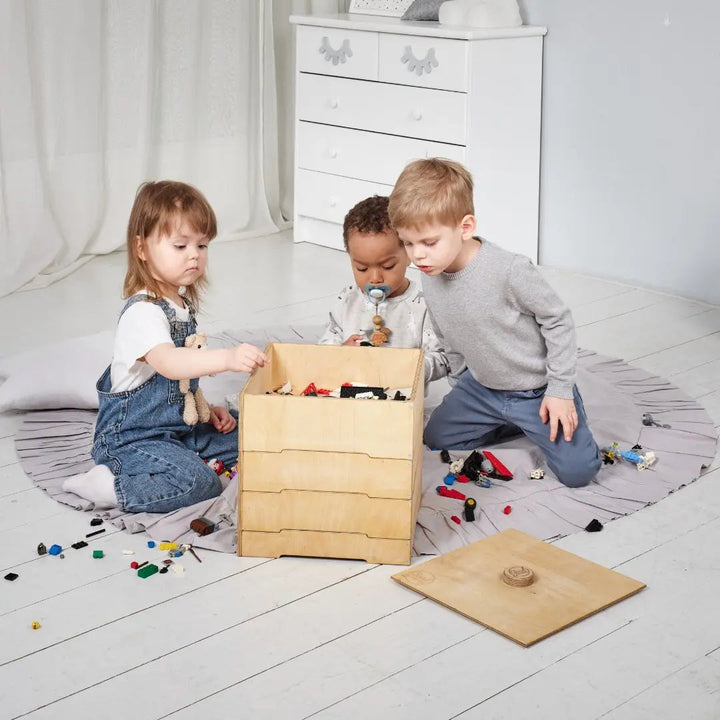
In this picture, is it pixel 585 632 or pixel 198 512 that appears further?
pixel 198 512

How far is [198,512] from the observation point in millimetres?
2055

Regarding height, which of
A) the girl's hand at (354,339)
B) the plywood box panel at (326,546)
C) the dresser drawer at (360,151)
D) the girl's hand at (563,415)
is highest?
the dresser drawer at (360,151)

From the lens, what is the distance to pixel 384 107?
375 centimetres

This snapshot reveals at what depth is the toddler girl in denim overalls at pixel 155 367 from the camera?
6.75ft

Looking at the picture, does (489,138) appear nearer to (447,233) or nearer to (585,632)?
(447,233)

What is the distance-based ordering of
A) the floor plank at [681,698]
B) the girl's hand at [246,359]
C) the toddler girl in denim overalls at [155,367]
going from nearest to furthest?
the floor plank at [681,698], the girl's hand at [246,359], the toddler girl in denim overalls at [155,367]

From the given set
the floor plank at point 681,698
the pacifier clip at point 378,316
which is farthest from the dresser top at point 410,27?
the floor plank at point 681,698

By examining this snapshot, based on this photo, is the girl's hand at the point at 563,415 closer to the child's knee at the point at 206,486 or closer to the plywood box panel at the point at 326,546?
the plywood box panel at the point at 326,546

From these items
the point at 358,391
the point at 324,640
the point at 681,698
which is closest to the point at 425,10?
the point at 358,391

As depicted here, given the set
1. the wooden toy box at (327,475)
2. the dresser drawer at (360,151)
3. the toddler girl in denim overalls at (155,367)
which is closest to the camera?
the wooden toy box at (327,475)

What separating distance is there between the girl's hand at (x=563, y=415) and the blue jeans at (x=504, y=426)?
0.03m

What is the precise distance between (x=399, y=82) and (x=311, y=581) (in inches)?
88.3

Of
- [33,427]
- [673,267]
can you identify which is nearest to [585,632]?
[33,427]

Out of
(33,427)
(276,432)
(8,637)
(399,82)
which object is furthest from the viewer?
(399,82)
